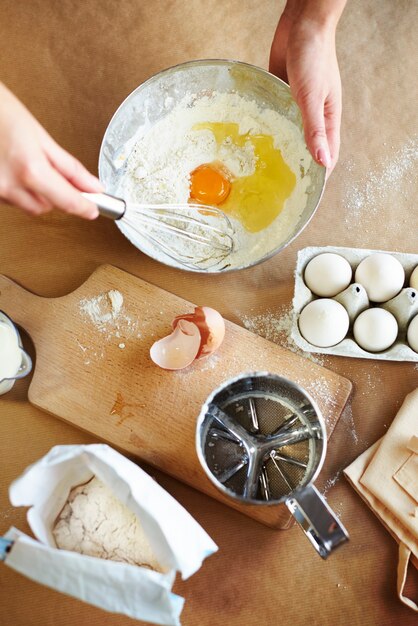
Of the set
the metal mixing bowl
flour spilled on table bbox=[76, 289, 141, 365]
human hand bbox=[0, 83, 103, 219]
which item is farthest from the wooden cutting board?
human hand bbox=[0, 83, 103, 219]

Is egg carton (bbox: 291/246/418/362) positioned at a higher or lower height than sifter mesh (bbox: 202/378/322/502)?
higher

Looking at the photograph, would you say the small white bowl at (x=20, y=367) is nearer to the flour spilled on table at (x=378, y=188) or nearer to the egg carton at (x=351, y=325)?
→ the egg carton at (x=351, y=325)

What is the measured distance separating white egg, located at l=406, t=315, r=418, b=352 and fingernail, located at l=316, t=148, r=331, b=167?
0.92ft

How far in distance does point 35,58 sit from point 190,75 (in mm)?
342

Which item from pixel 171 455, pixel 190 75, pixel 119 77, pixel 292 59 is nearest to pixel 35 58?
pixel 119 77

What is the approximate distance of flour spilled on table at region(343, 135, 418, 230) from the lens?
3.20ft

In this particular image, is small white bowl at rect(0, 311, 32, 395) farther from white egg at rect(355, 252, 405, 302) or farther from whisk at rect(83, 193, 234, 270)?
white egg at rect(355, 252, 405, 302)

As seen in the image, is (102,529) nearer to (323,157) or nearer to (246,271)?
(246,271)

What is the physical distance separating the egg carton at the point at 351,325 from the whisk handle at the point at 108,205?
315 mm

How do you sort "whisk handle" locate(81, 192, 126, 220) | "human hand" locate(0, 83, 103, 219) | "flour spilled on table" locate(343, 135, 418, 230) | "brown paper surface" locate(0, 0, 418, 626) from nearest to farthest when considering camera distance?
"human hand" locate(0, 83, 103, 219) < "whisk handle" locate(81, 192, 126, 220) < "brown paper surface" locate(0, 0, 418, 626) < "flour spilled on table" locate(343, 135, 418, 230)

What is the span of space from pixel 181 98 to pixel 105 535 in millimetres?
720

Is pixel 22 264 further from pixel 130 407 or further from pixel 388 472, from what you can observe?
pixel 388 472

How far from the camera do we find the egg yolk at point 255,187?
0.94 m

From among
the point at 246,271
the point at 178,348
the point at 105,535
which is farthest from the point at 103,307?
the point at 105,535
